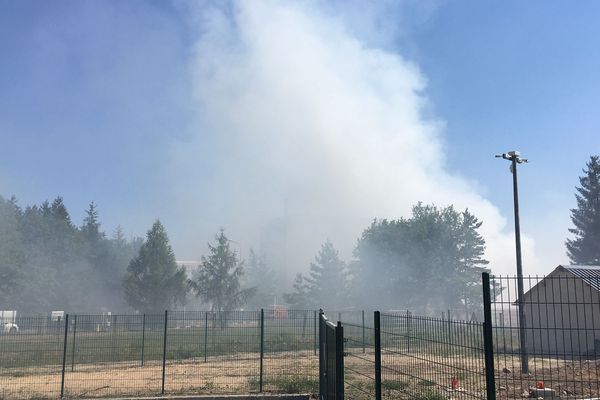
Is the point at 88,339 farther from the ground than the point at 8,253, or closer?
closer

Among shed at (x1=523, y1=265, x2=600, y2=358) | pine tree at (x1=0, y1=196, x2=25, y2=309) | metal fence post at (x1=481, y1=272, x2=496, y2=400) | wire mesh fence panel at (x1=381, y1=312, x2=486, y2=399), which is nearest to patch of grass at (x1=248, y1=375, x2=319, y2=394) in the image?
shed at (x1=523, y1=265, x2=600, y2=358)

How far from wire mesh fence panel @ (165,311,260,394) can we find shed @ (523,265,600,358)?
29.1 ft

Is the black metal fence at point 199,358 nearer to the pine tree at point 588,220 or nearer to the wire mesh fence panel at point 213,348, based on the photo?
the wire mesh fence panel at point 213,348

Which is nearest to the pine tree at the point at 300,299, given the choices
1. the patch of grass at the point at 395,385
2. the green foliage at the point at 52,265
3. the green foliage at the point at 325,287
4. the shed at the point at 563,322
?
the green foliage at the point at 325,287

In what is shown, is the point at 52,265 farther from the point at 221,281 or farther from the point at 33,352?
the point at 33,352

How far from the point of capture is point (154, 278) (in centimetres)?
7131

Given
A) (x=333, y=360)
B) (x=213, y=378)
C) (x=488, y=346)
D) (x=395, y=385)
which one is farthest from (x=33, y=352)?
(x=488, y=346)

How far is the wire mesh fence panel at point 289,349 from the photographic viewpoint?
16753 millimetres

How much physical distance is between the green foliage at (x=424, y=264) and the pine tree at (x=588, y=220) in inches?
471

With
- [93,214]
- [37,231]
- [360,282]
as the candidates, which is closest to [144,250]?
[37,231]

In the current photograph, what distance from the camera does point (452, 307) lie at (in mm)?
70562

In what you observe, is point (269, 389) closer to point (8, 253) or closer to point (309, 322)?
point (309, 322)

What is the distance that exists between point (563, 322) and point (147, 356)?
14.0 metres

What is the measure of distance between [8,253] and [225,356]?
51.4m
